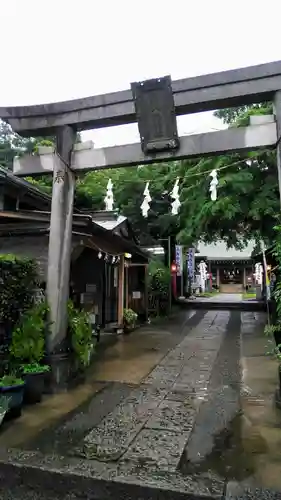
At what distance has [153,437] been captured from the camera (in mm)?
4121

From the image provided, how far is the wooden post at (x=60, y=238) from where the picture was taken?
621 cm

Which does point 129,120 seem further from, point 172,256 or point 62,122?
point 172,256

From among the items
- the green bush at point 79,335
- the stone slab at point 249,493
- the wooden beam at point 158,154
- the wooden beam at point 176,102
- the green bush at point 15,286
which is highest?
the wooden beam at point 176,102

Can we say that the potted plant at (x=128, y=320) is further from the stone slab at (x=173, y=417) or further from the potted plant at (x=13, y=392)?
the potted plant at (x=13, y=392)

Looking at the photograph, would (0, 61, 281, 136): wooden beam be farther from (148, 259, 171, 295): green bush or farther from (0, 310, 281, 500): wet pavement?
(148, 259, 171, 295): green bush

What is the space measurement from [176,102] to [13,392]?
5080 mm

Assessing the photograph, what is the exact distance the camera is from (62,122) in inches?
256

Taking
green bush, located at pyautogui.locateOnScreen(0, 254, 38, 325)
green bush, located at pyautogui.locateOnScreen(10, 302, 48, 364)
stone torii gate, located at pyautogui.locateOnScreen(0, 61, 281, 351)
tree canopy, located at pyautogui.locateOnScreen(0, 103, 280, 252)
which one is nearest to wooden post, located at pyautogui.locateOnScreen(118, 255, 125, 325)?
tree canopy, located at pyautogui.locateOnScreen(0, 103, 280, 252)

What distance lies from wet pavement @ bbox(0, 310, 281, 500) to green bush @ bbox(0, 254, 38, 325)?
59.4 inches

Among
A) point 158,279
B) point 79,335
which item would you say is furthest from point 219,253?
point 79,335

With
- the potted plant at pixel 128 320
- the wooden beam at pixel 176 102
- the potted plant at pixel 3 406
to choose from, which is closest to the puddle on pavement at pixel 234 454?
the potted plant at pixel 3 406

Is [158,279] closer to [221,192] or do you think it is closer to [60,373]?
[221,192]

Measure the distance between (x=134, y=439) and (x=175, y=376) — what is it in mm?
3055

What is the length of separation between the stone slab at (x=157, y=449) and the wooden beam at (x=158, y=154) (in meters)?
4.32
